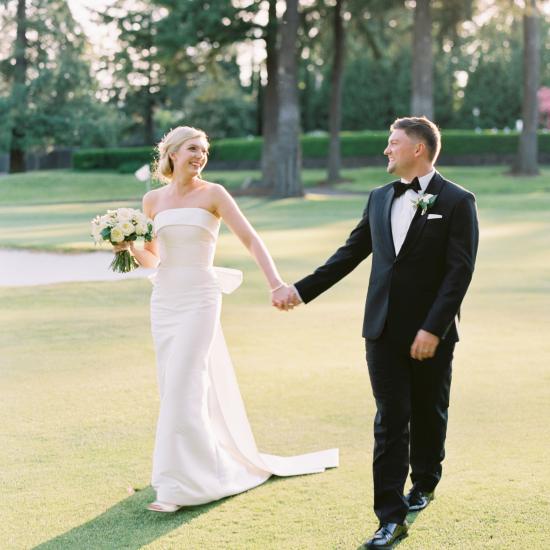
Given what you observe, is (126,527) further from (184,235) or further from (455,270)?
(455,270)

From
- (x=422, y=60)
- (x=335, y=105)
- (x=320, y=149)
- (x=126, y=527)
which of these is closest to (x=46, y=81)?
(x=320, y=149)

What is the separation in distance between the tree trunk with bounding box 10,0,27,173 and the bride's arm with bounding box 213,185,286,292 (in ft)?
151

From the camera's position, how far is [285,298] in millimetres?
5301

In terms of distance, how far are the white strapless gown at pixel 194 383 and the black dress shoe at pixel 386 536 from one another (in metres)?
1.10

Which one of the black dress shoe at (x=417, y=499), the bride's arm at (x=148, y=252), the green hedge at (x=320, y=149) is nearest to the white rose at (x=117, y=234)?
the bride's arm at (x=148, y=252)

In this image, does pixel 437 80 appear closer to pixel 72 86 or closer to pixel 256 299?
pixel 72 86

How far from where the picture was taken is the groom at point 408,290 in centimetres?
454

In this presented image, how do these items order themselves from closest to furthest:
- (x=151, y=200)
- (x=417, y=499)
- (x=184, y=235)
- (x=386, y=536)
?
(x=386, y=536) → (x=417, y=499) → (x=184, y=235) → (x=151, y=200)

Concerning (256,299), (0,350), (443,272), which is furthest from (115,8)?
(443,272)

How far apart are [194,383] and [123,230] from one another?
3.14 feet

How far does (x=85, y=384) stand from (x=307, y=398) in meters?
1.90

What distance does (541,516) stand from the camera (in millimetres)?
4883

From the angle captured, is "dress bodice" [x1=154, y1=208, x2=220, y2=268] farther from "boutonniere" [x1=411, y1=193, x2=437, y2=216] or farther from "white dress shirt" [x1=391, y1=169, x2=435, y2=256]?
"boutonniere" [x1=411, y1=193, x2=437, y2=216]

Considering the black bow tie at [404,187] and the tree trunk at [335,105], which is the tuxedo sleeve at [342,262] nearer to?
the black bow tie at [404,187]
